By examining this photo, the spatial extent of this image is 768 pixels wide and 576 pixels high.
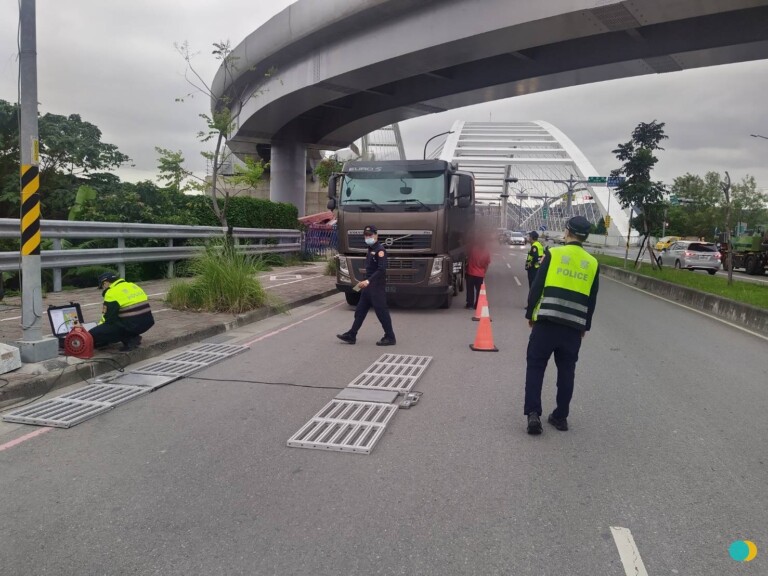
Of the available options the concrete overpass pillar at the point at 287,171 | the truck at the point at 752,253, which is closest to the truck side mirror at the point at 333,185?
the concrete overpass pillar at the point at 287,171

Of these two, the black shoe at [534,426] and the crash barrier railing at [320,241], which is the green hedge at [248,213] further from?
the black shoe at [534,426]

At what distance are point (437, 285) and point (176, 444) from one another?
26.0 feet

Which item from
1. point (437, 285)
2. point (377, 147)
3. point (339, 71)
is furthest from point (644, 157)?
point (377, 147)

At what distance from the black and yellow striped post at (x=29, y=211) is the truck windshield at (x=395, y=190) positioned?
22.5 feet

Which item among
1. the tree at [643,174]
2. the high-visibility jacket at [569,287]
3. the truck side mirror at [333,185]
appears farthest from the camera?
the tree at [643,174]

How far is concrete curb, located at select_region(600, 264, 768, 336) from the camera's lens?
39.5ft

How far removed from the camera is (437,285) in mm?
12008

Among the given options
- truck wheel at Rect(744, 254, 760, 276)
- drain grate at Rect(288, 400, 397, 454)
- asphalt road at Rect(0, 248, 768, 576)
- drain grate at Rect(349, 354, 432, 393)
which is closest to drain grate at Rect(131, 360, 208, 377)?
asphalt road at Rect(0, 248, 768, 576)

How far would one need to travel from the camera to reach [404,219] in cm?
1197

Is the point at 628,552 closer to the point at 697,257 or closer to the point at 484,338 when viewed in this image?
the point at 484,338

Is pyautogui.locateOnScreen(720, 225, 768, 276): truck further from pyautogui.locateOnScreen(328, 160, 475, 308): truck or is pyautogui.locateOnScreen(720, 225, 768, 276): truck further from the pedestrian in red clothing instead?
pyautogui.locateOnScreen(328, 160, 475, 308): truck

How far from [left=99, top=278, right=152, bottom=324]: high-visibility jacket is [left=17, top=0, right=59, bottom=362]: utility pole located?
72 centimetres

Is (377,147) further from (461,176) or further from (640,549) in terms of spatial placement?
(640,549)

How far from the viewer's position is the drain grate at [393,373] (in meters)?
6.43
